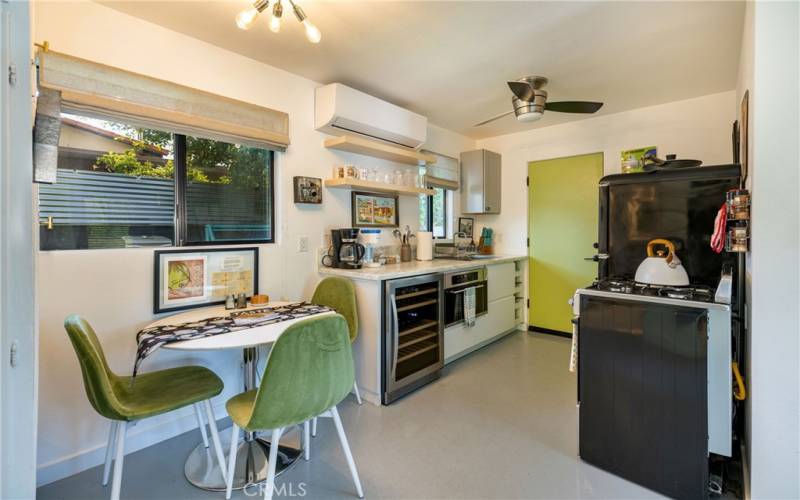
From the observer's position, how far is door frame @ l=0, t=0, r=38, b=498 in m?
0.89

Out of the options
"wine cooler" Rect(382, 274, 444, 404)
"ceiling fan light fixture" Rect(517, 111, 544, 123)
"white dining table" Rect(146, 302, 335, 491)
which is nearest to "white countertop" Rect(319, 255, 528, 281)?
"wine cooler" Rect(382, 274, 444, 404)

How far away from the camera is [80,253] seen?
6.25 feet

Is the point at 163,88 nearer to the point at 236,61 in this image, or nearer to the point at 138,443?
the point at 236,61

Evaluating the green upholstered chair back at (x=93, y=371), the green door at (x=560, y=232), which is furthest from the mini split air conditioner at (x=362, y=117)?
the green upholstered chair back at (x=93, y=371)

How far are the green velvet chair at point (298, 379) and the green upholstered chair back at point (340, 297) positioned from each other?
1.03 meters

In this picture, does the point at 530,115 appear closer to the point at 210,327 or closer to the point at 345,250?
the point at 345,250

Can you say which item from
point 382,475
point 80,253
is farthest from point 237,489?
point 80,253

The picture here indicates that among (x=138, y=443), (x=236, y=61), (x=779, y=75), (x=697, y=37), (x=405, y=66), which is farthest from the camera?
(x=405, y=66)

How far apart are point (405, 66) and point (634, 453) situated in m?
2.80

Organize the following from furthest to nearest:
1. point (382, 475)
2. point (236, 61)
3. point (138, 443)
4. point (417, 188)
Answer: point (417, 188) → point (236, 61) → point (138, 443) → point (382, 475)

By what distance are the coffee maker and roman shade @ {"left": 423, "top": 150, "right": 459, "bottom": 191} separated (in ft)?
4.68

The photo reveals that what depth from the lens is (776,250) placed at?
4.67ft

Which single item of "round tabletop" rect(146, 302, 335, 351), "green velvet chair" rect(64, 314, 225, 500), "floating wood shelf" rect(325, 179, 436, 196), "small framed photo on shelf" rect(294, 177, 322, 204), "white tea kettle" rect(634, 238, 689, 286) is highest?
"floating wood shelf" rect(325, 179, 436, 196)

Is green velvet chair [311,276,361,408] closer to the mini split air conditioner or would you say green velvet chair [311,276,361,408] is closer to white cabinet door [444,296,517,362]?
white cabinet door [444,296,517,362]
